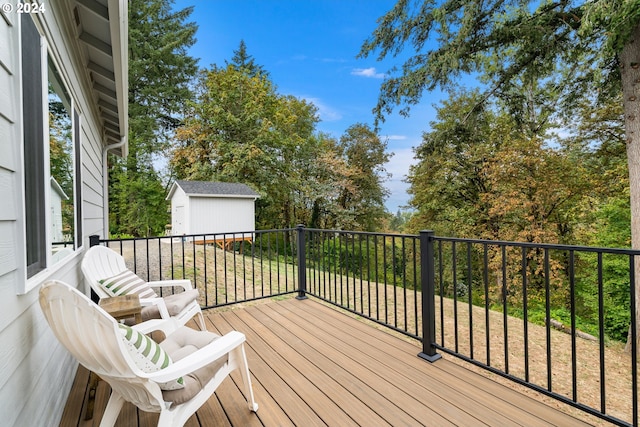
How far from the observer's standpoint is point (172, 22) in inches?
593

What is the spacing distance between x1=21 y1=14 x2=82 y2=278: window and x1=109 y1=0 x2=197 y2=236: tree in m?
13.5

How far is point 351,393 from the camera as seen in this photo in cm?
194

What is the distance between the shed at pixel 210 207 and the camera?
11289 millimetres

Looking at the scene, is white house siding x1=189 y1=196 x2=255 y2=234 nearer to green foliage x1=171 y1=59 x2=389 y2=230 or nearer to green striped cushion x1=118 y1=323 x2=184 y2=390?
green foliage x1=171 y1=59 x2=389 y2=230

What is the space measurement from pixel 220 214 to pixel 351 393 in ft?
35.9

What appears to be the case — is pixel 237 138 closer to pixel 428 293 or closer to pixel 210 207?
pixel 210 207

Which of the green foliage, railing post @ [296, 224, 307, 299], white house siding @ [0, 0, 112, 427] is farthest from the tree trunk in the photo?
the green foliage

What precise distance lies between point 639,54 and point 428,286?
20.4ft

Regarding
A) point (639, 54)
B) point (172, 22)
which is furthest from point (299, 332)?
point (172, 22)

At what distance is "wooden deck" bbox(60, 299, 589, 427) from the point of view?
1698mm

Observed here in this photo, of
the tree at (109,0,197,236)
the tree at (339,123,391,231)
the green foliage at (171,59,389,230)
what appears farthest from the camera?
the tree at (339,123,391,231)

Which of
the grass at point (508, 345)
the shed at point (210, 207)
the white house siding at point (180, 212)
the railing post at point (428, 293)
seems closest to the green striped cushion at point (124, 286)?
the grass at point (508, 345)

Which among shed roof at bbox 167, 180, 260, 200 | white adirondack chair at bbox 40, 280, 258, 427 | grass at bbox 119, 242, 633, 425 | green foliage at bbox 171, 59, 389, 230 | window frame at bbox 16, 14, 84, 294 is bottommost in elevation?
grass at bbox 119, 242, 633, 425

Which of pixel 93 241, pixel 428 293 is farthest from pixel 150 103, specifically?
pixel 428 293
